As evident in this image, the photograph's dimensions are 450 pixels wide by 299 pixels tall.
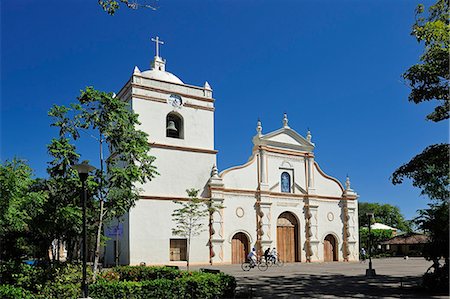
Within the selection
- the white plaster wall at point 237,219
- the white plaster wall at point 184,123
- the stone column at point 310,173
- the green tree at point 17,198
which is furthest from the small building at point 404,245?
the green tree at point 17,198

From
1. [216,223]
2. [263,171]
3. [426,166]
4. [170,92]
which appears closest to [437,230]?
[426,166]

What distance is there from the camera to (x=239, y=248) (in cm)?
2870

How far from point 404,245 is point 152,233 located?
32825 millimetres

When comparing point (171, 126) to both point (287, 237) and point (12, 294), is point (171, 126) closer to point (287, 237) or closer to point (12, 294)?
point (287, 237)

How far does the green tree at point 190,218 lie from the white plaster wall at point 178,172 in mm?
1254

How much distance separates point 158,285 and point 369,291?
25.0 ft

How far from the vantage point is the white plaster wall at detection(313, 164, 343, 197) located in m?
33.5

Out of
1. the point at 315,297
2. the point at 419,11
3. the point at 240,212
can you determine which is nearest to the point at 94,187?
the point at 315,297

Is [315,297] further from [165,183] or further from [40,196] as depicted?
[165,183]

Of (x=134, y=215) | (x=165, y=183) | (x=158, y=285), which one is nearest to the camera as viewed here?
(x=158, y=285)

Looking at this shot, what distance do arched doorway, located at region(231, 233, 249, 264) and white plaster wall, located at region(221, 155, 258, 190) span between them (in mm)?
3407

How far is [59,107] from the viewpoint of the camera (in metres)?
14.6

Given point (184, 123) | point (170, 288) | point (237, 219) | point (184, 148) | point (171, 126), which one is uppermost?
point (184, 123)

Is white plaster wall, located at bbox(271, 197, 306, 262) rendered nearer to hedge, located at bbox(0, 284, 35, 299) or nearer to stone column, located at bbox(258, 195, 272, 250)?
stone column, located at bbox(258, 195, 272, 250)
